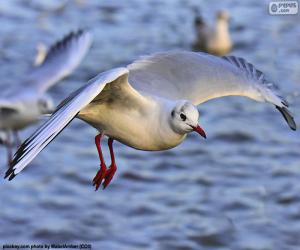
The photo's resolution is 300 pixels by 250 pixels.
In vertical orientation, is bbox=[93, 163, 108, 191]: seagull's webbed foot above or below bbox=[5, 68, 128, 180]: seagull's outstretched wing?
below

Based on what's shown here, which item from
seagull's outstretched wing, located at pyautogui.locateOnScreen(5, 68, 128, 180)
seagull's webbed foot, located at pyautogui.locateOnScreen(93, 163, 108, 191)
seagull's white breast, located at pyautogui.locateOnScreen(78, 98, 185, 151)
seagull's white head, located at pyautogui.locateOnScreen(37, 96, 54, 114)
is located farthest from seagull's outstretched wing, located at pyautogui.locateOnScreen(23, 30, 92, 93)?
seagull's outstretched wing, located at pyautogui.locateOnScreen(5, 68, 128, 180)

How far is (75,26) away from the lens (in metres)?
15.7

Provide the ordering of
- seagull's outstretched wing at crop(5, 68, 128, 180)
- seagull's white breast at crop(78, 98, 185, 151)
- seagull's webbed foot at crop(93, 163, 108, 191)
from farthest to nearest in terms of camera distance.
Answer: seagull's webbed foot at crop(93, 163, 108, 191) < seagull's white breast at crop(78, 98, 185, 151) < seagull's outstretched wing at crop(5, 68, 128, 180)

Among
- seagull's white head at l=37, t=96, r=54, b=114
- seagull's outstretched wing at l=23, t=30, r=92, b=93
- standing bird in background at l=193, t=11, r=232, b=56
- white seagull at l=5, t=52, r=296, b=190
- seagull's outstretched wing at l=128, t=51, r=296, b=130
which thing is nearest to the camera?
white seagull at l=5, t=52, r=296, b=190

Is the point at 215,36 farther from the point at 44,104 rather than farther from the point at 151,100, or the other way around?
the point at 151,100

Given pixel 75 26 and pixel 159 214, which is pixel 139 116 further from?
pixel 75 26

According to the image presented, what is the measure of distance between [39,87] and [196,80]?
5.16 meters

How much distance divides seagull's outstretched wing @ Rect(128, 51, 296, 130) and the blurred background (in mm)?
4400

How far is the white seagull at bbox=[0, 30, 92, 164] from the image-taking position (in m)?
10.1

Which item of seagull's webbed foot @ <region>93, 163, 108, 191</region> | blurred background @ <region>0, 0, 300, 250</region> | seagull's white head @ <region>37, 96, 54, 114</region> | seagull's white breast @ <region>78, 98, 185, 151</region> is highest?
seagull's white breast @ <region>78, 98, 185, 151</region>

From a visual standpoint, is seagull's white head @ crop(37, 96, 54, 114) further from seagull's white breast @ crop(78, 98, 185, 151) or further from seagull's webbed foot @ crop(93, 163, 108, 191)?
seagull's white breast @ crop(78, 98, 185, 151)

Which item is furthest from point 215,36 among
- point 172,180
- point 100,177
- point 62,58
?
point 100,177

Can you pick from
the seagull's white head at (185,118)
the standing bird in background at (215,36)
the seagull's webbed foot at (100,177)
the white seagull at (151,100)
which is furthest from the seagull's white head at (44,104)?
the seagull's white head at (185,118)

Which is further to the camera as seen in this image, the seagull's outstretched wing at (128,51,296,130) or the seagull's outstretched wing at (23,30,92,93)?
the seagull's outstretched wing at (23,30,92,93)
